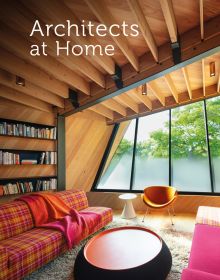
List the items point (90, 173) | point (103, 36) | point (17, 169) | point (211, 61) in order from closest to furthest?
1. point (103, 36)
2. point (211, 61)
3. point (17, 169)
4. point (90, 173)

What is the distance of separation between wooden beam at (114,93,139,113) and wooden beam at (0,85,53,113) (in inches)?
64.0

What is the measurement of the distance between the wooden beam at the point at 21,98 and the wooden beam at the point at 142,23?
8.36 ft

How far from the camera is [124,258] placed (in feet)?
7.19

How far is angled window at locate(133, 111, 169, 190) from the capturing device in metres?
5.64

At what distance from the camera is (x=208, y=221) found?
9.48 ft

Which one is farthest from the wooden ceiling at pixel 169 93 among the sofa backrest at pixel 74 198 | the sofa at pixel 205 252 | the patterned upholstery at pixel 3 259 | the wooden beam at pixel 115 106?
the patterned upholstery at pixel 3 259

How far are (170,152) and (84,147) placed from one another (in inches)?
90.8

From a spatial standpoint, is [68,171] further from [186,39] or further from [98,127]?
[186,39]

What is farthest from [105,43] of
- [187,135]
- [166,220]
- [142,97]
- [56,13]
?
[166,220]

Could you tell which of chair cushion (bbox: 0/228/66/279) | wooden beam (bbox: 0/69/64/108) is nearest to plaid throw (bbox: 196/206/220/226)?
chair cushion (bbox: 0/228/66/279)

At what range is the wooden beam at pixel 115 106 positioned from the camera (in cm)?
491

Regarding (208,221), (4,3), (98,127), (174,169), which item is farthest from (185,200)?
(4,3)

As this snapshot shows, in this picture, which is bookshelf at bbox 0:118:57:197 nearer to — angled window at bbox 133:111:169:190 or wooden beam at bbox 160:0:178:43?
angled window at bbox 133:111:169:190

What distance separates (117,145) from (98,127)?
919 millimetres
